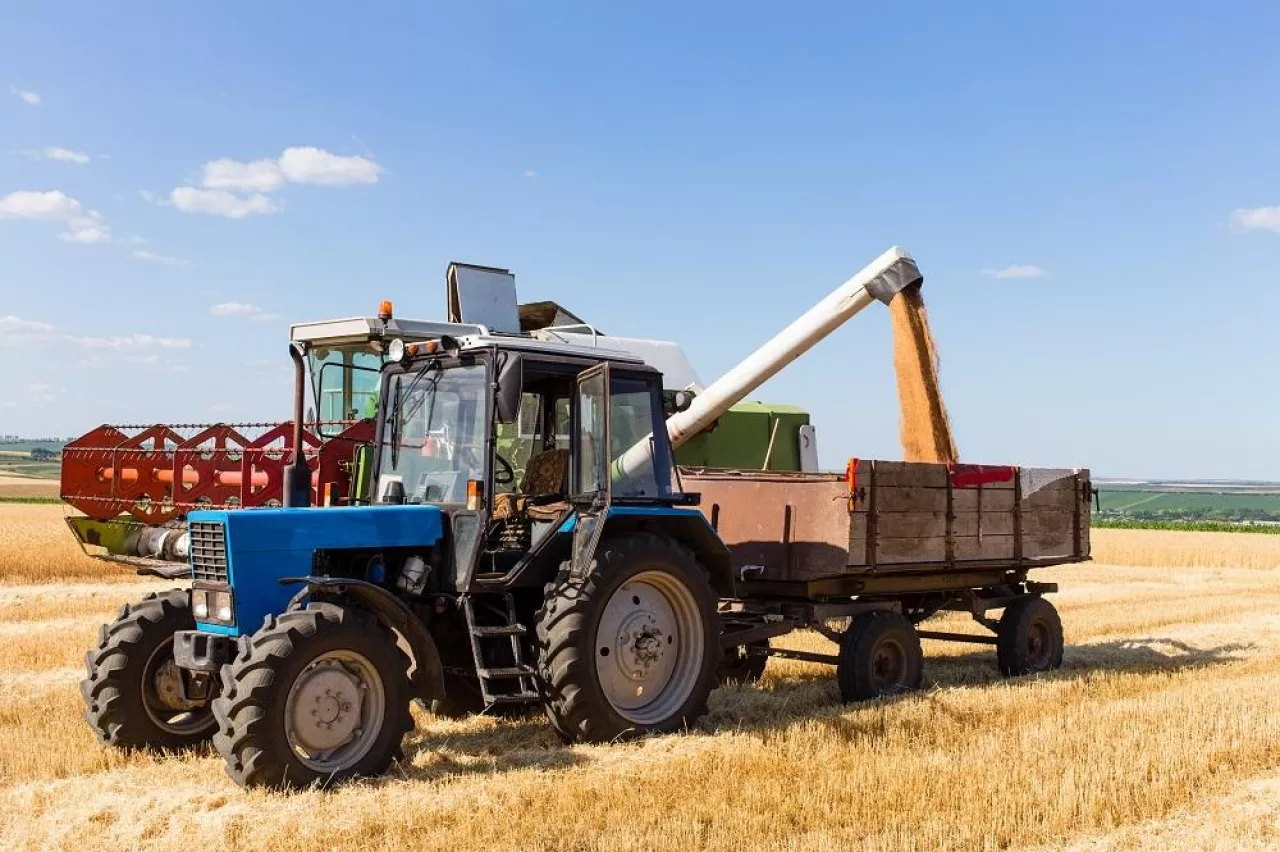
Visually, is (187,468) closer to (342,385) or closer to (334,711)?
(342,385)

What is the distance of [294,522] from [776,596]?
3906 millimetres

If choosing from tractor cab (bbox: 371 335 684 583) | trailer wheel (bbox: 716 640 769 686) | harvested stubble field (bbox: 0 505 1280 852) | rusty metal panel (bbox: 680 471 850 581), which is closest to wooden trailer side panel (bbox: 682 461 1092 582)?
rusty metal panel (bbox: 680 471 850 581)

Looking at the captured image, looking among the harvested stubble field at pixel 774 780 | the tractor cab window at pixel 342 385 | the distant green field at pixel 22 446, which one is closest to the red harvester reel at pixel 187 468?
the tractor cab window at pixel 342 385

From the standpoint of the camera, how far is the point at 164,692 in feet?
22.2

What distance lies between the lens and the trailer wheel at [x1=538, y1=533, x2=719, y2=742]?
21.7 ft

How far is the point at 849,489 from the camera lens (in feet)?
27.6

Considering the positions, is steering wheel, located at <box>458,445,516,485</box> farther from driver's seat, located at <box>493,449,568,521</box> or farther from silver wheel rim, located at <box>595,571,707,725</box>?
silver wheel rim, located at <box>595,571,707,725</box>

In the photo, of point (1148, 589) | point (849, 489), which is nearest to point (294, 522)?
point (849, 489)

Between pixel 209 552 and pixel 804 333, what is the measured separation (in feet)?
20.3

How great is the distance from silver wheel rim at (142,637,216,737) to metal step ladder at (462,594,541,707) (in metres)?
1.64

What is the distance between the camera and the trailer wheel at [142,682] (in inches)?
260

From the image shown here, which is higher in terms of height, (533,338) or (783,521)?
(533,338)

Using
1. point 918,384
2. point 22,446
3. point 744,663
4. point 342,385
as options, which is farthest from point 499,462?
point 22,446

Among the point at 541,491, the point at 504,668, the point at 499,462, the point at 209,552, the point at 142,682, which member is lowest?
the point at 142,682
